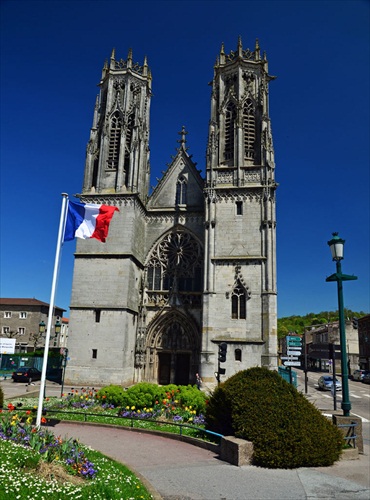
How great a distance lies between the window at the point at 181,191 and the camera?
33.2 m

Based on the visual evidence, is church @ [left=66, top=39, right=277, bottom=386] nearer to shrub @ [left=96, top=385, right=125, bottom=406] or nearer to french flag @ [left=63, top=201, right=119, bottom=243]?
shrub @ [left=96, top=385, right=125, bottom=406]

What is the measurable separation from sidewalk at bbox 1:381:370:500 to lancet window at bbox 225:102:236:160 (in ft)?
81.8

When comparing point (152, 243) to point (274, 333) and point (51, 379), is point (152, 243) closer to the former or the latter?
point (274, 333)

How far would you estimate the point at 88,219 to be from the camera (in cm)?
1342

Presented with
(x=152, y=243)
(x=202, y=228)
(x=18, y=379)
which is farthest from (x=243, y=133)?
(x=18, y=379)

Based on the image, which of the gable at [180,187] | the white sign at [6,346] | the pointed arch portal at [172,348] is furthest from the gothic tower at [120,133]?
the white sign at [6,346]

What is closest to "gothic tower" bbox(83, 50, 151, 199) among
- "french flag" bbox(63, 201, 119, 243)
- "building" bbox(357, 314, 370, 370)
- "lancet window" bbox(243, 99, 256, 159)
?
"lancet window" bbox(243, 99, 256, 159)

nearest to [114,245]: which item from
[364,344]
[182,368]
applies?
[182,368]

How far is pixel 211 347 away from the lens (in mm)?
26922

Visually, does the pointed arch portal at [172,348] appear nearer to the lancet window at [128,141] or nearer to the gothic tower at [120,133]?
the gothic tower at [120,133]

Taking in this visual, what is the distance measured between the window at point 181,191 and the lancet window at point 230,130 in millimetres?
4287

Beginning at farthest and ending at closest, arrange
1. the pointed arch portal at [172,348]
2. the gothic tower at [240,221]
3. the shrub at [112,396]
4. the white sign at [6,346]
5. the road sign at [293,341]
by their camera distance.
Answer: the white sign at [6,346] < the pointed arch portal at [172,348] < the gothic tower at [240,221] < the road sign at [293,341] < the shrub at [112,396]

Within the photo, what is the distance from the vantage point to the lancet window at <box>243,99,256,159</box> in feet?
104

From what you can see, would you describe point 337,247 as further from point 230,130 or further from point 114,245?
point 230,130
